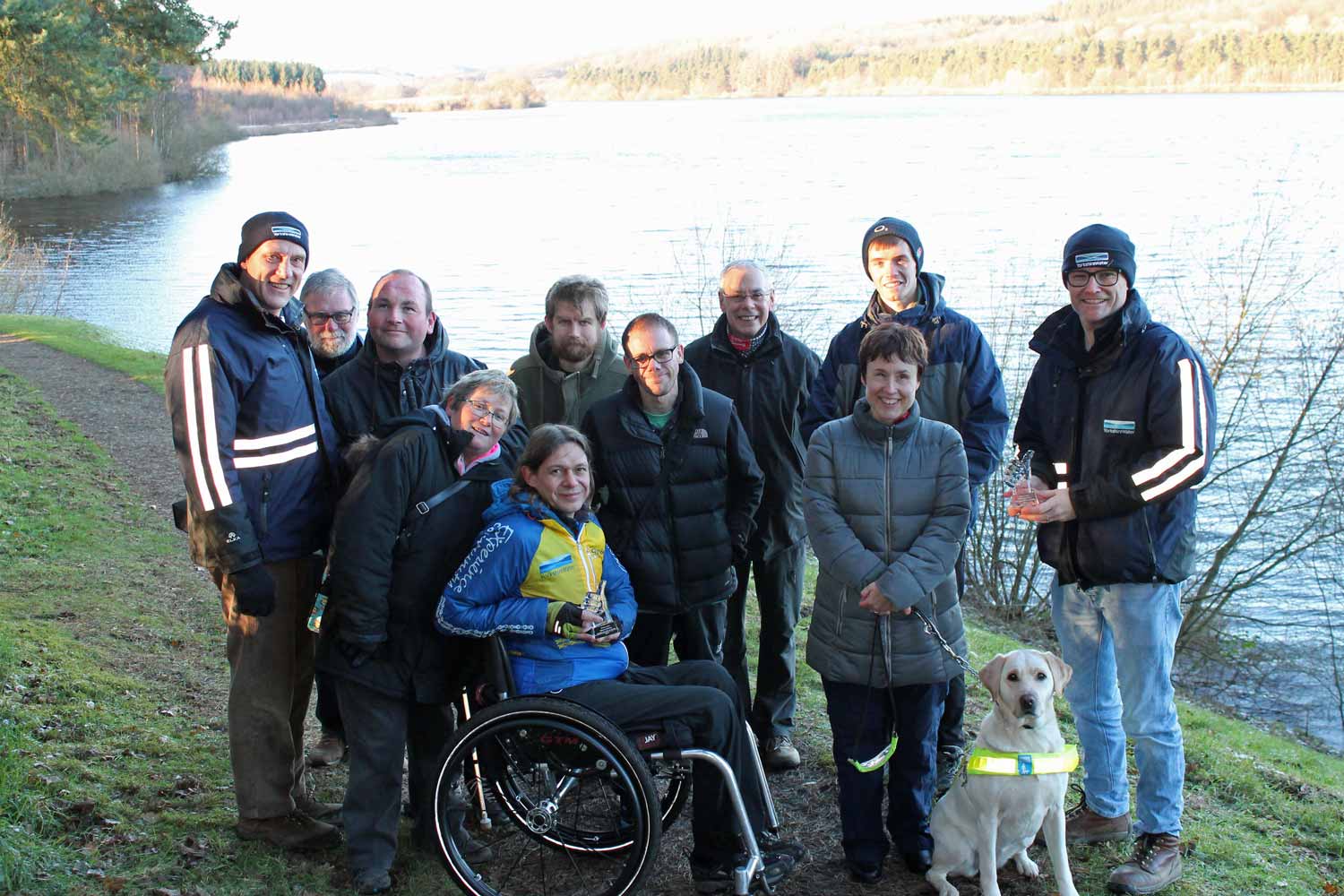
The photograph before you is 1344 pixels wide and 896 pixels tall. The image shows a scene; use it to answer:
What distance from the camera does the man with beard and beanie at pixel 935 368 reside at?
4996 mm

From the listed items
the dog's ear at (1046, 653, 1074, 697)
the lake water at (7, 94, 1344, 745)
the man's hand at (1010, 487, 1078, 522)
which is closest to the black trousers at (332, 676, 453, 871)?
the dog's ear at (1046, 653, 1074, 697)

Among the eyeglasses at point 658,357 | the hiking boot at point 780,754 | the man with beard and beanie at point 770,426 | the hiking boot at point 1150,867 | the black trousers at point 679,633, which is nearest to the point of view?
the hiking boot at point 1150,867

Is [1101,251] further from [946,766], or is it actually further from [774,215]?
[774,215]

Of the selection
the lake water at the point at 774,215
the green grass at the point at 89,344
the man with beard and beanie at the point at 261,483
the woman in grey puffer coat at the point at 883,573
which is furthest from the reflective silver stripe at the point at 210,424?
the green grass at the point at 89,344

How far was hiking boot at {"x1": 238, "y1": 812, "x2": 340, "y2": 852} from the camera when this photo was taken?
4.32 meters

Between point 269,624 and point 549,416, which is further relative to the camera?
point 549,416

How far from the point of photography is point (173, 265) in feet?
118

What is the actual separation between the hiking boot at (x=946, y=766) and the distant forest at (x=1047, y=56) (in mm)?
109085

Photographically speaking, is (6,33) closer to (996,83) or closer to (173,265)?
(173,265)

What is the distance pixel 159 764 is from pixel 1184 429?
420cm

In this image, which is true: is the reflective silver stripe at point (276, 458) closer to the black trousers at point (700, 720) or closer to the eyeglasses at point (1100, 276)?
the black trousers at point (700, 720)

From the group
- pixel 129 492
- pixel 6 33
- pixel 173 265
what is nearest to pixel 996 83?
pixel 173 265

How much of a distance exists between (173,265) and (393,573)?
35173mm

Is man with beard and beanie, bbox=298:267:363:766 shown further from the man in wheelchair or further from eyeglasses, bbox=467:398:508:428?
the man in wheelchair
